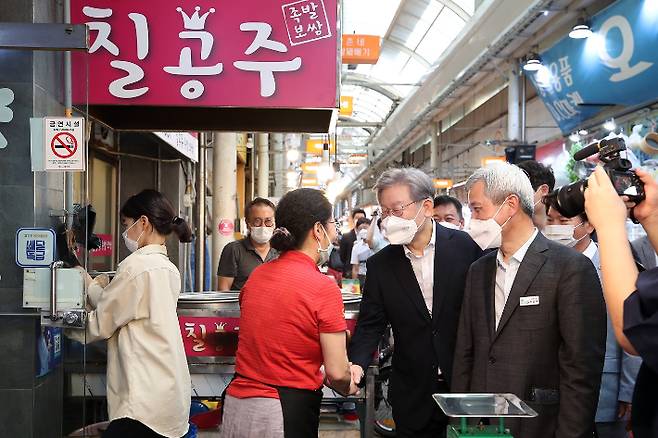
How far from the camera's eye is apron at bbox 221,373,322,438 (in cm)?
243

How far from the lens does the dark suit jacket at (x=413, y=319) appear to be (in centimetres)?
289

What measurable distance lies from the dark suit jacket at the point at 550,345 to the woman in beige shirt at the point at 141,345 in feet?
4.52

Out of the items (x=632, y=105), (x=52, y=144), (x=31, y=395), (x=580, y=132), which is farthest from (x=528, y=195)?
(x=580, y=132)

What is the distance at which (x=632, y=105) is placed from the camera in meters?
9.11

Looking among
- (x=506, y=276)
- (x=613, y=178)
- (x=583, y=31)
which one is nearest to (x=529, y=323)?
(x=506, y=276)

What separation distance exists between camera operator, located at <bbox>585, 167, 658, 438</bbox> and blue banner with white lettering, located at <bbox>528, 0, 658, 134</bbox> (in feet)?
22.8

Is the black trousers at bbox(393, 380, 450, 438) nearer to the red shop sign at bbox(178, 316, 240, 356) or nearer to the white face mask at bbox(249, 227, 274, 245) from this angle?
the red shop sign at bbox(178, 316, 240, 356)

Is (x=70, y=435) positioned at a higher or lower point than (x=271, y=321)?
lower

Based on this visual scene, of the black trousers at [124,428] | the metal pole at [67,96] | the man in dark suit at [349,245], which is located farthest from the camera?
the man in dark suit at [349,245]

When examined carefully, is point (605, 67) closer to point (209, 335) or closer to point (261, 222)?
point (261, 222)

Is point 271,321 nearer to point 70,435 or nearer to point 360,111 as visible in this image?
point 70,435

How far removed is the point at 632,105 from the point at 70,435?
8613 mm

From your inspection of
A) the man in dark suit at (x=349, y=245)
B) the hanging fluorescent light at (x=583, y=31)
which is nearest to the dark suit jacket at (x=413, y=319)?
the hanging fluorescent light at (x=583, y=31)

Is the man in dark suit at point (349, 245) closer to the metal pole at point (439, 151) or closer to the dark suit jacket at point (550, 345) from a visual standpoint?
the dark suit jacket at point (550, 345)
